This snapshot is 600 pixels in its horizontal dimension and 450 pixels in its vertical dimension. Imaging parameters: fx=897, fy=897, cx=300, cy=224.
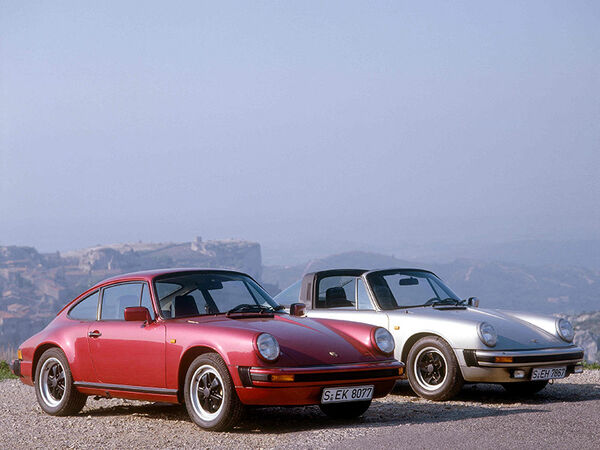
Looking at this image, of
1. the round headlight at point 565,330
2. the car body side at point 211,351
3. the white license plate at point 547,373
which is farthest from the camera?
the round headlight at point 565,330

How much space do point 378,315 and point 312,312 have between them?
103 cm

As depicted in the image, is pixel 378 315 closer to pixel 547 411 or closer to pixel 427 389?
pixel 427 389

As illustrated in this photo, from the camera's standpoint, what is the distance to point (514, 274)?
191750mm

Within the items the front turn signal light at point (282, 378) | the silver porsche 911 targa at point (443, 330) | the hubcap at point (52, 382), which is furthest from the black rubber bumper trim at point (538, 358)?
the hubcap at point (52, 382)

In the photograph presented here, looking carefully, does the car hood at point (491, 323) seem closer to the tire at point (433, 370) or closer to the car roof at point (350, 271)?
the tire at point (433, 370)

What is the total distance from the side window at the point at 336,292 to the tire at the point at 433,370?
148 cm

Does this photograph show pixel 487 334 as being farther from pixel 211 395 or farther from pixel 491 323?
pixel 211 395

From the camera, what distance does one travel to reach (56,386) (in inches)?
391

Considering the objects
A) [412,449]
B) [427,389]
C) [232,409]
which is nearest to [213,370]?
[232,409]

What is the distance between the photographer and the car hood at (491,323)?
10.5 m

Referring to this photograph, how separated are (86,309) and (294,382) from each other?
3.17 meters

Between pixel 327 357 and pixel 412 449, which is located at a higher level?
pixel 327 357

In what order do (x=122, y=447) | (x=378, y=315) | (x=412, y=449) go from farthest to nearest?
(x=378, y=315), (x=122, y=447), (x=412, y=449)

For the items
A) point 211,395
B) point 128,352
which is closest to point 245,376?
point 211,395
